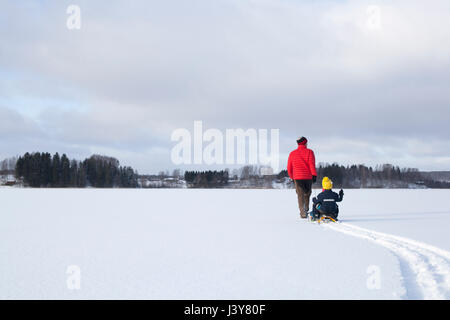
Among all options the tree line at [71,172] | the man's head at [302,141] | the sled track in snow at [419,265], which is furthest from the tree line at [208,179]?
the sled track in snow at [419,265]

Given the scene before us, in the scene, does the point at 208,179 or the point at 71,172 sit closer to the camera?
the point at 71,172

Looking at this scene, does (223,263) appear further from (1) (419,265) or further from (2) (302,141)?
(2) (302,141)

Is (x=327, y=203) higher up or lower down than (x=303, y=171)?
lower down

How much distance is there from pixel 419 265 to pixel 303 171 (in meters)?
4.92

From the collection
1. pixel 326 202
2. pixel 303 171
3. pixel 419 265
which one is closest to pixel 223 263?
pixel 419 265

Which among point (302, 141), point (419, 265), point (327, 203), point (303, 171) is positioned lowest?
point (419, 265)

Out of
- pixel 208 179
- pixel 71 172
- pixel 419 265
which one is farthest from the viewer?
pixel 208 179

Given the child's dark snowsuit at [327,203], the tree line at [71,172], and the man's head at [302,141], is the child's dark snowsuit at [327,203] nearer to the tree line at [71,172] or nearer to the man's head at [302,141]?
the man's head at [302,141]

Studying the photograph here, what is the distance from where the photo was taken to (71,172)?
3533 inches

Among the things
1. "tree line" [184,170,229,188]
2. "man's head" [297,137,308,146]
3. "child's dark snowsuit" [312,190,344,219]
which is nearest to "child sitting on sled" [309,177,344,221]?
"child's dark snowsuit" [312,190,344,219]

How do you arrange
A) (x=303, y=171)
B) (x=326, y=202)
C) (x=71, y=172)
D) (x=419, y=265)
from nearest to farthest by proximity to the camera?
(x=419, y=265), (x=326, y=202), (x=303, y=171), (x=71, y=172)

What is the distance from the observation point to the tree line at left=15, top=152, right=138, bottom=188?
274ft
